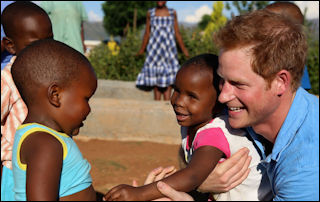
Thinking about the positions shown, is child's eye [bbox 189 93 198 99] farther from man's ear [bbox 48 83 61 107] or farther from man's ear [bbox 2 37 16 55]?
man's ear [bbox 2 37 16 55]

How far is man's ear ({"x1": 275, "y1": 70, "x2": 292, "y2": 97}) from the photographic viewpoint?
2.03 meters

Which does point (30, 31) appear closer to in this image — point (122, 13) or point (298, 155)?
point (298, 155)

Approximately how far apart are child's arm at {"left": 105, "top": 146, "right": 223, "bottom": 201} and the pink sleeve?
30 mm

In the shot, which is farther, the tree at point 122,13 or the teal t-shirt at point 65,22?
the tree at point 122,13

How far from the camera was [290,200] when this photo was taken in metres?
2.03

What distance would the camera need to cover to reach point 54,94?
2.01 m

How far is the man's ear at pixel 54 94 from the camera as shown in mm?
1992

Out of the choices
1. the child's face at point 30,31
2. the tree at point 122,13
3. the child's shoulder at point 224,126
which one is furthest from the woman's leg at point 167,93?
the tree at point 122,13

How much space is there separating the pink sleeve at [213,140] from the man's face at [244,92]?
0.53 ft

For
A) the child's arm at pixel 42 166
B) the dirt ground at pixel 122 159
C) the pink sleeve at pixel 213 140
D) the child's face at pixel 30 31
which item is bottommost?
the dirt ground at pixel 122 159

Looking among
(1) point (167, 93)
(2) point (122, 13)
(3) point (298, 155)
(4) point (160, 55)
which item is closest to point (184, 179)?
(3) point (298, 155)

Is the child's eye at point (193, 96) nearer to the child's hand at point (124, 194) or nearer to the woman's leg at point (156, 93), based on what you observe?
the child's hand at point (124, 194)

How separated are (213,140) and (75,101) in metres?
0.81

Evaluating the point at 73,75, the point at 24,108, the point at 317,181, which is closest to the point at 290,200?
the point at 317,181
